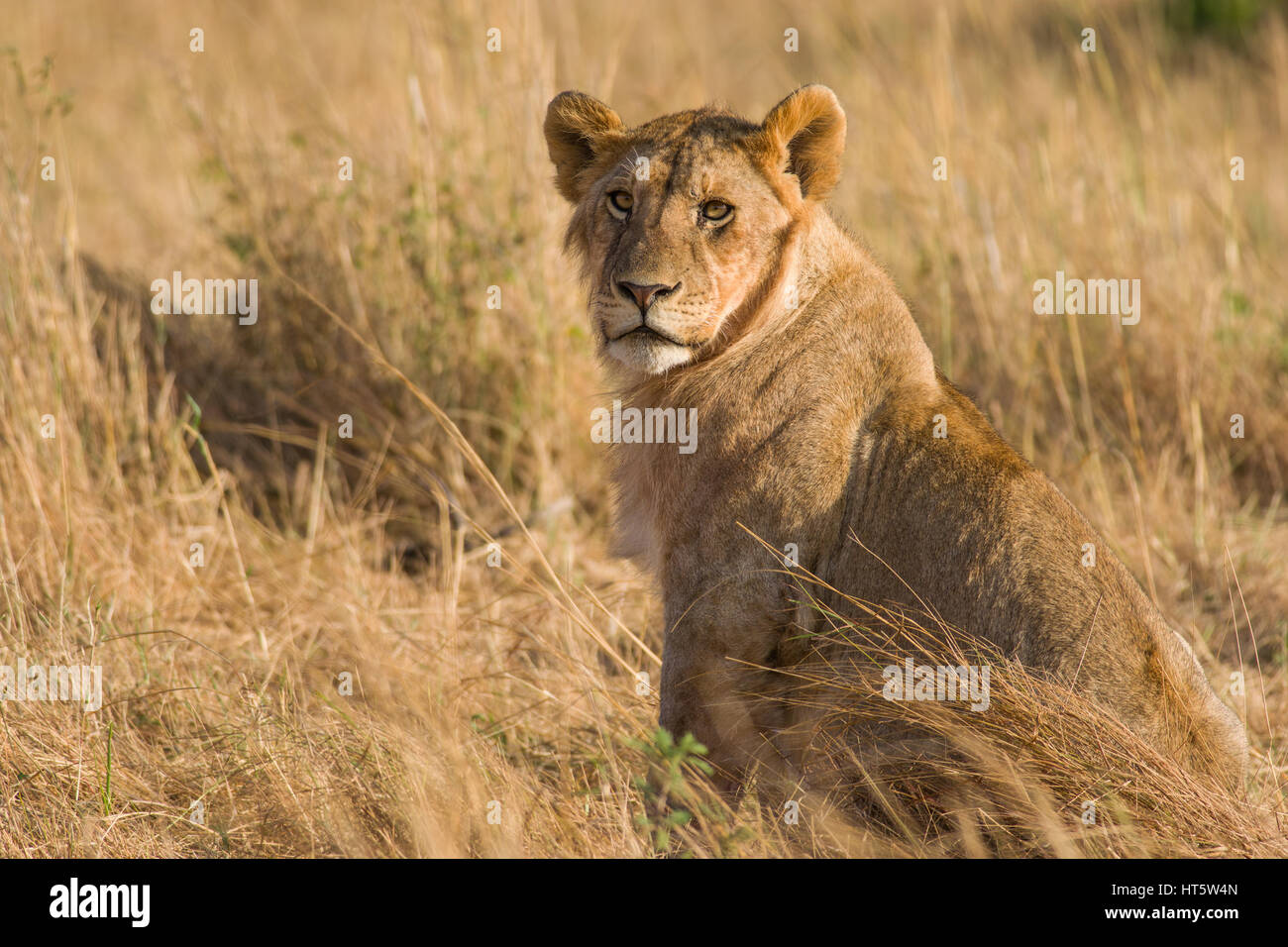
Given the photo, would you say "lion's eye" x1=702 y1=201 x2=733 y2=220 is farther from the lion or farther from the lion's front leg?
the lion's front leg

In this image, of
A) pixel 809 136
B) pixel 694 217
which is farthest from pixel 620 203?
pixel 809 136

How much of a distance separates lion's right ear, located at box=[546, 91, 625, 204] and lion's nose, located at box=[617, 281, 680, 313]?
0.83 m

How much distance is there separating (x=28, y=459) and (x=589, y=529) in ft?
9.34

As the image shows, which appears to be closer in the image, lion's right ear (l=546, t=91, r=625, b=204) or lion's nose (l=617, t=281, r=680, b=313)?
lion's nose (l=617, t=281, r=680, b=313)

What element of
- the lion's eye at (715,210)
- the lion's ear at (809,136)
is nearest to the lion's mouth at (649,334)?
the lion's eye at (715,210)

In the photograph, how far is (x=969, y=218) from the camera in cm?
783

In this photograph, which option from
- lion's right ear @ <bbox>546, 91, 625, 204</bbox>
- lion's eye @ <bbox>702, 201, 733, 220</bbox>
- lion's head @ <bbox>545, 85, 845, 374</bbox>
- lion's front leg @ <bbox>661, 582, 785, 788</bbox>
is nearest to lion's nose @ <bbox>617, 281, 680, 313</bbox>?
lion's head @ <bbox>545, 85, 845, 374</bbox>

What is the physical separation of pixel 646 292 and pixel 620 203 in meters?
0.48

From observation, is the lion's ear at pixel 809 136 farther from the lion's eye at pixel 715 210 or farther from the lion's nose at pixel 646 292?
the lion's nose at pixel 646 292

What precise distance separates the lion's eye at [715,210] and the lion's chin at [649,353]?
0.45m

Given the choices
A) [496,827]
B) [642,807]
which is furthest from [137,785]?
[642,807]

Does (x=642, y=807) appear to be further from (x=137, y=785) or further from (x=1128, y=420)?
(x=1128, y=420)

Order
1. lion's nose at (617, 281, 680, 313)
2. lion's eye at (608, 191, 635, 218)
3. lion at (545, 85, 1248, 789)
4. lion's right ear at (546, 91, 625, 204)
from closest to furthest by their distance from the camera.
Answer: lion at (545, 85, 1248, 789) < lion's nose at (617, 281, 680, 313) < lion's eye at (608, 191, 635, 218) < lion's right ear at (546, 91, 625, 204)

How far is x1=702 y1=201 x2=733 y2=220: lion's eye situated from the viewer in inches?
164
